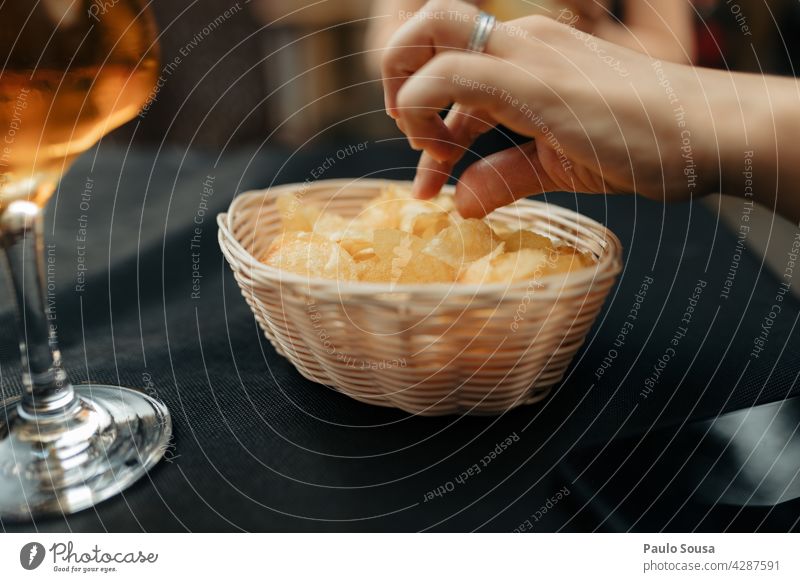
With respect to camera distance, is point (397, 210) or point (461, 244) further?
point (397, 210)

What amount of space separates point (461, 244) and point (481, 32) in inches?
5.5

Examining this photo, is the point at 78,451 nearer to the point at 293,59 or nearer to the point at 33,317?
the point at 33,317

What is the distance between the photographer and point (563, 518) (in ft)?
1.18

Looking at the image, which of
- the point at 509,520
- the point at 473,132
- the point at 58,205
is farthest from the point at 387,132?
the point at 509,520

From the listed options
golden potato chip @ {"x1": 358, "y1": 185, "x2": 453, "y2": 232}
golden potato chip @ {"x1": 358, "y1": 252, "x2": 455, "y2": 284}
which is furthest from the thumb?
golden potato chip @ {"x1": 358, "y1": 252, "x2": 455, "y2": 284}

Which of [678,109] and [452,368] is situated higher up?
[678,109]

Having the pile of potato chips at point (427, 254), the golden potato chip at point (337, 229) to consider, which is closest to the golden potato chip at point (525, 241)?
the pile of potato chips at point (427, 254)

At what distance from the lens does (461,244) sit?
0.47 m

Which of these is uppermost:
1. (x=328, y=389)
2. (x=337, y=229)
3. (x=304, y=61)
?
(x=304, y=61)

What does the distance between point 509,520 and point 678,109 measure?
29 cm

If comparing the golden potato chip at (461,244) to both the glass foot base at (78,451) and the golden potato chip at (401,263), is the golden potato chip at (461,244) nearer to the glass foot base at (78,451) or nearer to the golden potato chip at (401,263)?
the golden potato chip at (401,263)

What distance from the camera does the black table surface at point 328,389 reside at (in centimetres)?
37

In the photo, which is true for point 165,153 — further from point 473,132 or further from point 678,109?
point 678,109

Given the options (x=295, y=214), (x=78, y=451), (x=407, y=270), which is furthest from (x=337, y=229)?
(x=78, y=451)
